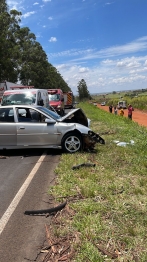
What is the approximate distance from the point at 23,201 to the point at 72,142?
3843 mm

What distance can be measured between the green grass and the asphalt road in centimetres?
33

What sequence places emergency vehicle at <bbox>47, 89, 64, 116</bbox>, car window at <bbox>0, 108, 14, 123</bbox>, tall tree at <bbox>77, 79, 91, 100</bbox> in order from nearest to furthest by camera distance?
car window at <bbox>0, 108, 14, 123</bbox>, emergency vehicle at <bbox>47, 89, 64, 116</bbox>, tall tree at <bbox>77, 79, 91, 100</bbox>

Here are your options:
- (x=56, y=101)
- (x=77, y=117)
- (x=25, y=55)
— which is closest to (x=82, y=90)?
(x=25, y=55)

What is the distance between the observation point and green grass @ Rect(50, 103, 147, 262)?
3199 millimetres

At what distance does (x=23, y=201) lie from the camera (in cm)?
478

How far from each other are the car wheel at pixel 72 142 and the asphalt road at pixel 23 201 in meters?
0.38

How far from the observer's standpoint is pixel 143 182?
529cm

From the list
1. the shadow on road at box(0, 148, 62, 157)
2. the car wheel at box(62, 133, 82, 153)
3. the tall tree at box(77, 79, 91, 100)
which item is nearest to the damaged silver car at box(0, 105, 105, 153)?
the car wheel at box(62, 133, 82, 153)

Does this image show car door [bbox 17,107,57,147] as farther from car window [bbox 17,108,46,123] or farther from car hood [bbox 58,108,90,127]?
car hood [bbox 58,108,90,127]

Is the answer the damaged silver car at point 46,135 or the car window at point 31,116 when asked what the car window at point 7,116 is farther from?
the car window at point 31,116

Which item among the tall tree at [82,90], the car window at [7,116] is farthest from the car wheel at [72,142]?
the tall tree at [82,90]

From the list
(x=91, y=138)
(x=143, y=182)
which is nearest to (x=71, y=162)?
(x=91, y=138)

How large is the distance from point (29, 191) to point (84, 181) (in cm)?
105

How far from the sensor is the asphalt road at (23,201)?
3.37 metres
